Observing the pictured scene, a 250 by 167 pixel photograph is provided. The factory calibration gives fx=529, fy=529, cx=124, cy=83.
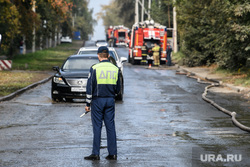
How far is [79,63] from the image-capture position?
18125 millimetres

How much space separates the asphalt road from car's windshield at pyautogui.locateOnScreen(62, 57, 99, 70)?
4.55 feet

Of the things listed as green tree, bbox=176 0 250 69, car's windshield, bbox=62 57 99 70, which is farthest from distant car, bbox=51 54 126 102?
green tree, bbox=176 0 250 69

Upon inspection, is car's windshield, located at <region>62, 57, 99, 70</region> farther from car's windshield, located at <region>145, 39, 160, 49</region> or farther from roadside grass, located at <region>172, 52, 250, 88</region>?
car's windshield, located at <region>145, 39, 160, 49</region>

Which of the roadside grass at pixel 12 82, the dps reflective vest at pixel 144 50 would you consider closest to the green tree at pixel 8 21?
the roadside grass at pixel 12 82

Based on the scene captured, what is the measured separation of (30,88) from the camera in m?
21.8

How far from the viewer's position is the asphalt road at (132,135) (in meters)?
8.21

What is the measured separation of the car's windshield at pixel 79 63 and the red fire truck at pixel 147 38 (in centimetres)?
2276

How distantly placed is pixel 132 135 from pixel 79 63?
7.88 meters

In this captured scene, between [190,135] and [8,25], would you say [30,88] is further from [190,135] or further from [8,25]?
[8,25]

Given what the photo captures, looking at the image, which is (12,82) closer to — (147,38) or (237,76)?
(237,76)

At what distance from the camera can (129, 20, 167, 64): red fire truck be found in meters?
41.0

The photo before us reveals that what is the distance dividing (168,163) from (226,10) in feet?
56.3

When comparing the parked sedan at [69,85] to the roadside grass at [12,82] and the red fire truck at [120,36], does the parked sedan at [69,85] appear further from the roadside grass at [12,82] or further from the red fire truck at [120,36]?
the red fire truck at [120,36]

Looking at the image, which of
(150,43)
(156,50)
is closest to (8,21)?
(156,50)
